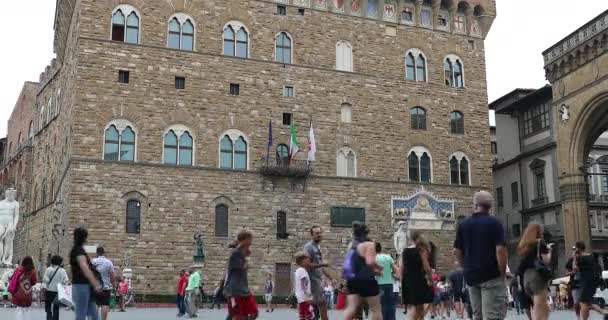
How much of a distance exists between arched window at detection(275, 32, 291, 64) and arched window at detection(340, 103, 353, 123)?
3315 mm

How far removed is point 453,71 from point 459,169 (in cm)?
507

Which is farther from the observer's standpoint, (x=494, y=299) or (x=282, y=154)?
(x=282, y=154)

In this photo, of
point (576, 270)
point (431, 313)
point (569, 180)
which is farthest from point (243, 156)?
point (576, 270)

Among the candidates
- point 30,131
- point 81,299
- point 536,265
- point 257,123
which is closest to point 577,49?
point 257,123

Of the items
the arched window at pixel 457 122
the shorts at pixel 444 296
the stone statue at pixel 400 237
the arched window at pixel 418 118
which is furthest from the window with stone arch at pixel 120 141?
the arched window at pixel 457 122

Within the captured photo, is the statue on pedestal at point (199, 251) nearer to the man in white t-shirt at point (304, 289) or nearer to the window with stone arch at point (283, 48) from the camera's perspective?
the window with stone arch at point (283, 48)

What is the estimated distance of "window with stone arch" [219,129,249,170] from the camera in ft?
94.7

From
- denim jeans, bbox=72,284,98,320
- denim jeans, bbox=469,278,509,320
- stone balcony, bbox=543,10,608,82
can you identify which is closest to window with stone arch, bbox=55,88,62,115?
stone balcony, bbox=543,10,608,82

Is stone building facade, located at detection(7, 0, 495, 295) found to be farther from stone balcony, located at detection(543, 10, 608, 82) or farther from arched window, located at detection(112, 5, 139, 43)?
stone balcony, located at detection(543, 10, 608, 82)

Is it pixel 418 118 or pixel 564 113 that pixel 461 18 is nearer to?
pixel 418 118

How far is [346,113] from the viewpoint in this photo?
31.4 meters

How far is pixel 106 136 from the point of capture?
27.2 m

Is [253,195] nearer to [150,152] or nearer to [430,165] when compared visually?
[150,152]

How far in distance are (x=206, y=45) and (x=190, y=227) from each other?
8.06m
